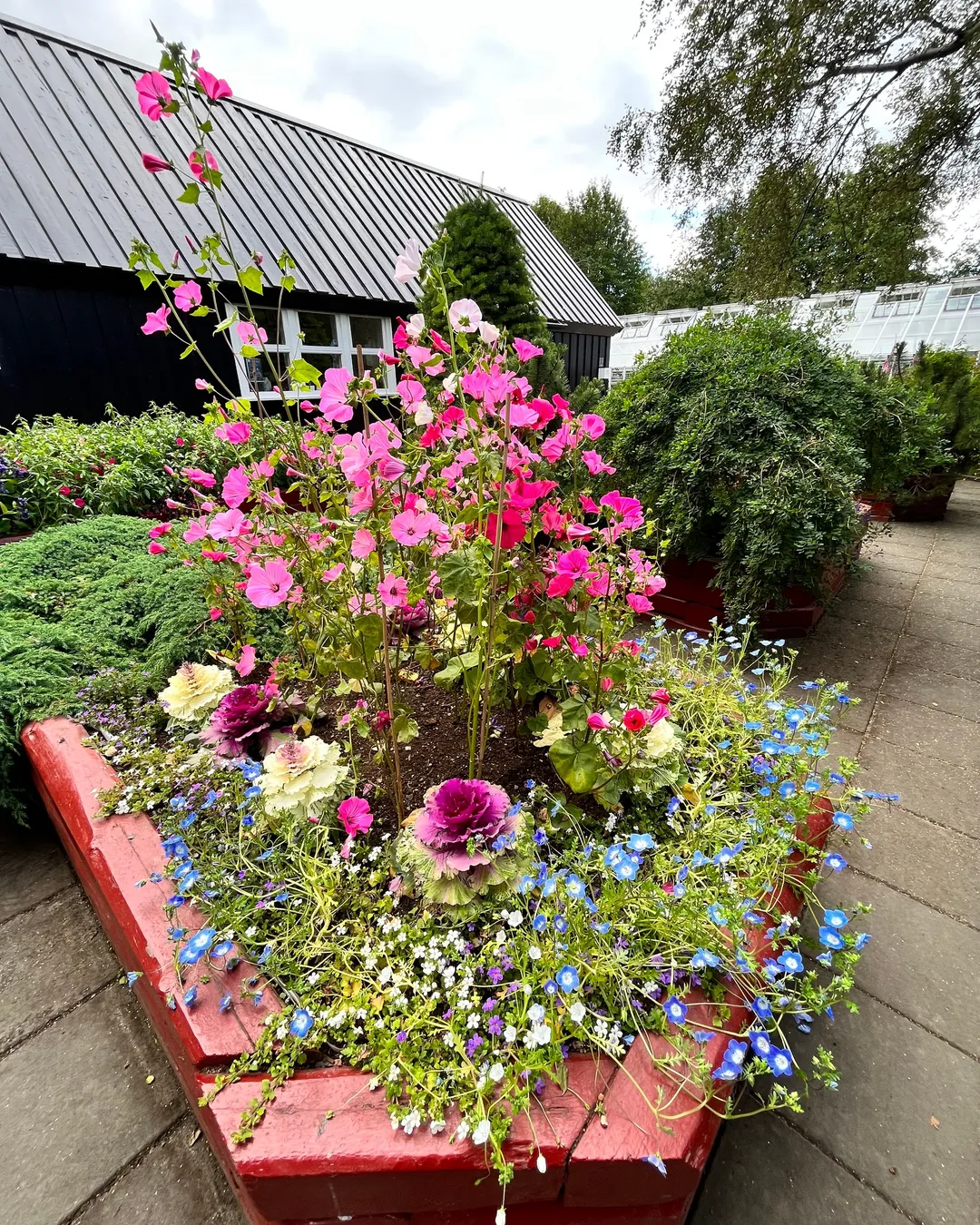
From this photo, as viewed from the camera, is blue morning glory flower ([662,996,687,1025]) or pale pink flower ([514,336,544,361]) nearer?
blue morning glory flower ([662,996,687,1025])

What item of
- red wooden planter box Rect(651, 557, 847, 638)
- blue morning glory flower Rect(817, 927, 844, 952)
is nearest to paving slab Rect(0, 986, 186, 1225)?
blue morning glory flower Rect(817, 927, 844, 952)

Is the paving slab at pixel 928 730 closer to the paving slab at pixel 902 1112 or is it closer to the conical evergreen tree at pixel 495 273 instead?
the paving slab at pixel 902 1112

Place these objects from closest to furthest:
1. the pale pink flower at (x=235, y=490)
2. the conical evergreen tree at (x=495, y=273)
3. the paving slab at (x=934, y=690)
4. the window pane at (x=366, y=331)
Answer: the pale pink flower at (x=235, y=490), the paving slab at (x=934, y=690), the conical evergreen tree at (x=495, y=273), the window pane at (x=366, y=331)

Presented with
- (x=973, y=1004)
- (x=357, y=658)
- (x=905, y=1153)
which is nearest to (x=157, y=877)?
(x=357, y=658)

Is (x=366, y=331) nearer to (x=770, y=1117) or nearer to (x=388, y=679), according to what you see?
(x=388, y=679)

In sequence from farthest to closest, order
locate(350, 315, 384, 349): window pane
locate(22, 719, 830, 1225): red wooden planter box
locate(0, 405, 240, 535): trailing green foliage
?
1. locate(350, 315, 384, 349): window pane
2. locate(0, 405, 240, 535): trailing green foliage
3. locate(22, 719, 830, 1225): red wooden planter box

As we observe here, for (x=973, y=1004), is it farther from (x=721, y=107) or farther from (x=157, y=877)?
(x=721, y=107)

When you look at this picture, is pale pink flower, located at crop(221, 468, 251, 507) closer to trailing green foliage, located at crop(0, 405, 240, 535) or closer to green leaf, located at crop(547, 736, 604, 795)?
green leaf, located at crop(547, 736, 604, 795)

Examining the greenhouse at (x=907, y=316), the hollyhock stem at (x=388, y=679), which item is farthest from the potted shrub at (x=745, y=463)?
the greenhouse at (x=907, y=316)

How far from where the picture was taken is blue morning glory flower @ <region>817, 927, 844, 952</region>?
93 centimetres

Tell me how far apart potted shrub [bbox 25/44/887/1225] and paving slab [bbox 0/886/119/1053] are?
18 centimetres

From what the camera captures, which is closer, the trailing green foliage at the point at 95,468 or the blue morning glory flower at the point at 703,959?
the blue morning glory flower at the point at 703,959

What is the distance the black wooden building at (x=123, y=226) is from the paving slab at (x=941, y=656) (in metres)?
4.95

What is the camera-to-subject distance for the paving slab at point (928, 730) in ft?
7.27
